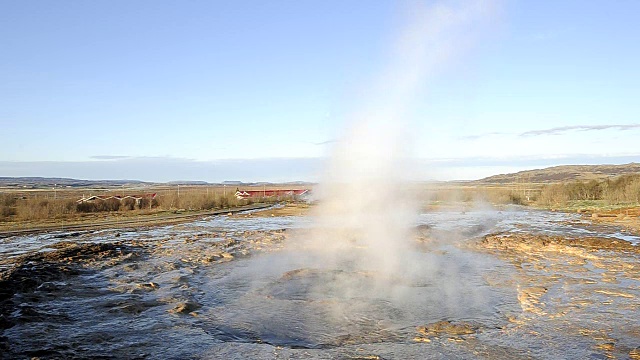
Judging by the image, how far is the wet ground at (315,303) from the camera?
17.4 ft

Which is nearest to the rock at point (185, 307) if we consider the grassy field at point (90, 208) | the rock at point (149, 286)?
the rock at point (149, 286)

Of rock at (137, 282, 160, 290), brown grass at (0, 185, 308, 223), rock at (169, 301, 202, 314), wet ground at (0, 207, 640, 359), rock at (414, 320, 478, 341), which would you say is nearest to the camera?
wet ground at (0, 207, 640, 359)

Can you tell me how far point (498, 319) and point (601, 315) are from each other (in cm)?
153

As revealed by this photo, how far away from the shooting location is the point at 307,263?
11.0 m

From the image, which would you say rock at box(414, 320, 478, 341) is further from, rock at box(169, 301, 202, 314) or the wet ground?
rock at box(169, 301, 202, 314)

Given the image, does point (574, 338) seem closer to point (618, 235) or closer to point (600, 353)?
point (600, 353)

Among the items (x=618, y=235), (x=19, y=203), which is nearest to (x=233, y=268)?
(x=618, y=235)

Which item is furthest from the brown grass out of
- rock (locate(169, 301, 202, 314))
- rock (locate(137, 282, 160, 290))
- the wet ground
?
rock (locate(169, 301, 202, 314))

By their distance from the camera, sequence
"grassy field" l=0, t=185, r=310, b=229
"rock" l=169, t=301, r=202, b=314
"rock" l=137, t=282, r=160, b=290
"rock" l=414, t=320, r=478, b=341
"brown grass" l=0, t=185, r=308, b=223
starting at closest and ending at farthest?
"rock" l=414, t=320, r=478, b=341 → "rock" l=169, t=301, r=202, b=314 → "rock" l=137, t=282, r=160, b=290 → "grassy field" l=0, t=185, r=310, b=229 → "brown grass" l=0, t=185, r=308, b=223

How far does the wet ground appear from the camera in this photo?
5.30 meters

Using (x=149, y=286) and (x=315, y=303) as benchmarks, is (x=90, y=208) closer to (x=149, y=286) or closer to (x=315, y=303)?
(x=149, y=286)

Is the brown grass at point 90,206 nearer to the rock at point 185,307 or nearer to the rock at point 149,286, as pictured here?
the rock at point 149,286

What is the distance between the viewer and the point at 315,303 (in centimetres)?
717

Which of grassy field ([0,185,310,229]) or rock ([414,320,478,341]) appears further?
grassy field ([0,185,310,229])
